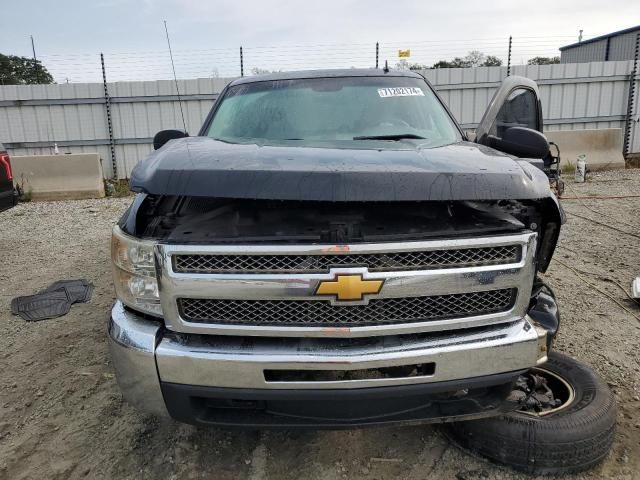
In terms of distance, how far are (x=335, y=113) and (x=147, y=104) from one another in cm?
970

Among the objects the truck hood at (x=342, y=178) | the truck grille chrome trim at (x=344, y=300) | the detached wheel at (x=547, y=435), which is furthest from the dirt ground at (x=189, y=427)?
the truck hood at (x=342, y=178)

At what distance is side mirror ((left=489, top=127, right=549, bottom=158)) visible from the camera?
279cm

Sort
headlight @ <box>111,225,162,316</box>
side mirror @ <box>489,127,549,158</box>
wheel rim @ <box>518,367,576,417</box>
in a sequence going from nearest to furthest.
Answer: headlight @ <box>111,225,162,316</box>, wheel rim @ <box>518,367,576,417</box>, side mirror @ <box>489,127,549,158</box>

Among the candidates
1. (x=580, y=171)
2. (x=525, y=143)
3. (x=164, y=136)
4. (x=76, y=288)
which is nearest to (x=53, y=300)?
(x=76, y=288)

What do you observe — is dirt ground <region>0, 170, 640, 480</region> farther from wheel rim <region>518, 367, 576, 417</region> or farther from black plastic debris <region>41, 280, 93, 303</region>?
wheel rim <region>518, 367, 576, 417</region>

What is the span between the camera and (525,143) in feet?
9.29

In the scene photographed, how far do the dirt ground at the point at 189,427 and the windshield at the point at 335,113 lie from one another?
1.61 meters

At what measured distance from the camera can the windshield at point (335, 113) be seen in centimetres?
304

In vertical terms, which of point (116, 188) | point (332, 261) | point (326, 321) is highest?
point (332, 261)

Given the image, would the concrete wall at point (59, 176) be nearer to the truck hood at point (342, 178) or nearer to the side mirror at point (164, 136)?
the side mirror at point (164, 136)

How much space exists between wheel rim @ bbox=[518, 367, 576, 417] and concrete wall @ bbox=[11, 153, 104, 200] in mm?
9686

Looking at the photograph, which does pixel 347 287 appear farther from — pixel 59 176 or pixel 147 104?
pixel 147 104

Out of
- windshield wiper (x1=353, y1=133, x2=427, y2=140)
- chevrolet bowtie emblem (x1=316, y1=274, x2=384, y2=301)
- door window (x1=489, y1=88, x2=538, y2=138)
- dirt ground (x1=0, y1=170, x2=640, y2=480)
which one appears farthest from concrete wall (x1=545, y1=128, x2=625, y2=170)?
chevrolet bowtie emblem (x1=316, y1=274, x2=384, y2=301)

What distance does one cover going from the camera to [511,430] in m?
2.23
